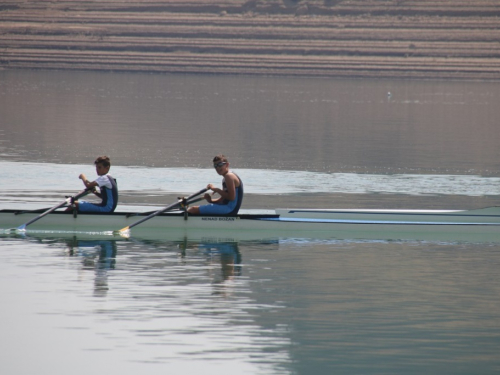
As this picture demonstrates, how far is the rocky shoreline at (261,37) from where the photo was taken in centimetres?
12519

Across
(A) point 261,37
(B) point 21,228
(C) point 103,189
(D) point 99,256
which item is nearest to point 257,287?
(D) point 99,256

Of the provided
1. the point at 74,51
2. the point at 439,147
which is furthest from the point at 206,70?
the point at 439,147

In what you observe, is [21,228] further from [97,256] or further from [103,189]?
[97,256]

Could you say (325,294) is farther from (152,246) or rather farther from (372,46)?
(372,46)

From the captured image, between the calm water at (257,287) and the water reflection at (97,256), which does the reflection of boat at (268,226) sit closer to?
the calm water at (257,287)

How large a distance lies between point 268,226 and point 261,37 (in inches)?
4624

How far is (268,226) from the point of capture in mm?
16875

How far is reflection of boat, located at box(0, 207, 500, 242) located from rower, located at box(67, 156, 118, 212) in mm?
216

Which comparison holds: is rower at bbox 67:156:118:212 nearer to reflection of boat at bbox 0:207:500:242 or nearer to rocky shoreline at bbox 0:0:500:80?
reflection of boat at bbox 0:207:500:242

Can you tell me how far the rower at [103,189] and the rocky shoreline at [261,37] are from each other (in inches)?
4272

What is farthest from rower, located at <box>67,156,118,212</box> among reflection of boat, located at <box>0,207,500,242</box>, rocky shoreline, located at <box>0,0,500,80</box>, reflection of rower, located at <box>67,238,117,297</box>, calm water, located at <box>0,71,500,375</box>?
rocky shoreline, located at <box>0,0,500,80</box>

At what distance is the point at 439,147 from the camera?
3662cm

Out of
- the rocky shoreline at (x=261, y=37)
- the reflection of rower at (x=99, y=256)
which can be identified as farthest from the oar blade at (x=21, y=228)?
the rocky shoreline at (x=261, y=37)

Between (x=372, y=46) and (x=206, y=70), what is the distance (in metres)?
19.0
